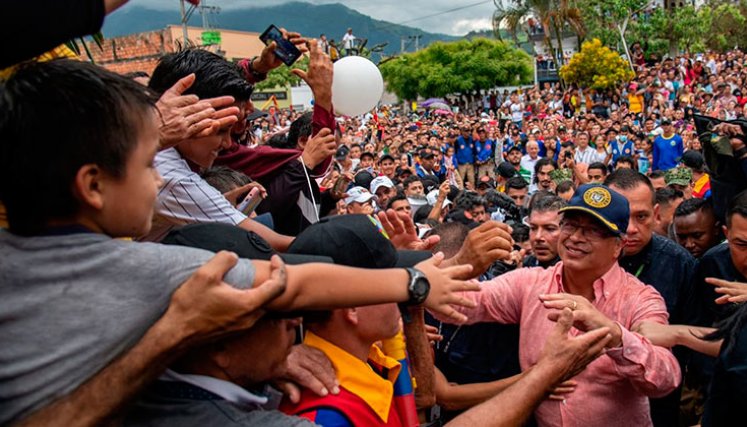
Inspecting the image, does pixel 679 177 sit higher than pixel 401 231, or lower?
lower

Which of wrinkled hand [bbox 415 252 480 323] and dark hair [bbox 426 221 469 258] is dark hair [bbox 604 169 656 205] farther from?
wrinkled hand [bbox 415 252 480 323]

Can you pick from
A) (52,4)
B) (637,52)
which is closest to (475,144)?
(52,4)

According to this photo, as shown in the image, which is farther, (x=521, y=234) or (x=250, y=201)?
(x=521, y=234)

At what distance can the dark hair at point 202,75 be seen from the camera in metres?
2.52

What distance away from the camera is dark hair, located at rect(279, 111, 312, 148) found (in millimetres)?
4543

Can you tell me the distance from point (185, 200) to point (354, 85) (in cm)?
160

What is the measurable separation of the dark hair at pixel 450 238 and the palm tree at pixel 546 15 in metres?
32.7

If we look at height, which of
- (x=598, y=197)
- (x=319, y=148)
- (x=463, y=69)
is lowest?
(x=598, y=197)

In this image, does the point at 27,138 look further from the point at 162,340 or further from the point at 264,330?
the point at 264,330

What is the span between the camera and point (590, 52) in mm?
26391

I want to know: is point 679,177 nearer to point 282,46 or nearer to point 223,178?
point 282,46

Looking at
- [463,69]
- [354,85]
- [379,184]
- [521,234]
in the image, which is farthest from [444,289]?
[463,69]

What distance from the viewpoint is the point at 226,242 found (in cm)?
166

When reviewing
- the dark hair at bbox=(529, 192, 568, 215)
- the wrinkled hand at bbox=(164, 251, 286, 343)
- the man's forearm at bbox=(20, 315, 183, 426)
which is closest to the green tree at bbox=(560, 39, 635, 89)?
the dark hair at bbox=(529, 192, 568, 215)
